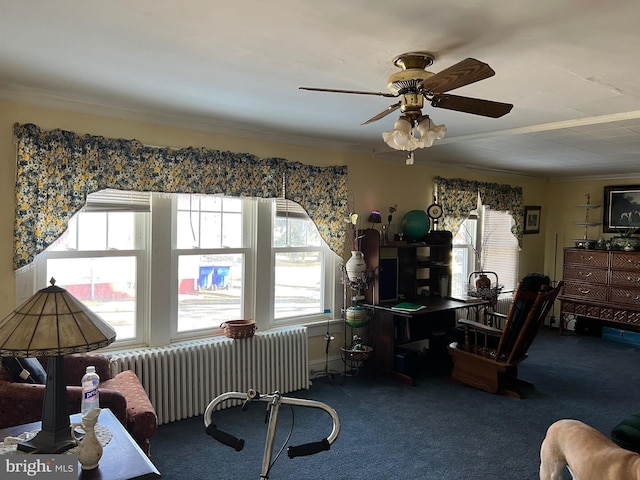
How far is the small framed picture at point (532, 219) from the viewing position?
7.22m

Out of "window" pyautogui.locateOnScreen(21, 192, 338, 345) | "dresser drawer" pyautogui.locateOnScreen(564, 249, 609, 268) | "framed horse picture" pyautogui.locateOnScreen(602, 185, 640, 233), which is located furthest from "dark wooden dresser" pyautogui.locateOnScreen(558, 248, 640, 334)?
"window" pyautogui.locateOnScreen(21, 192, 338, 345)

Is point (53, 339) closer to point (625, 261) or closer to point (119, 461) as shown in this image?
point (119, 461)

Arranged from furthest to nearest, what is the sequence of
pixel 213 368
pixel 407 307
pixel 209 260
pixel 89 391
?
pixel 407 307, pixel 209 260, pixel 213 368, pixel 89 391

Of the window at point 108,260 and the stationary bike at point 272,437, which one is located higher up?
the window at point 108,260

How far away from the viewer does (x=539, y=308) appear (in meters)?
3.97

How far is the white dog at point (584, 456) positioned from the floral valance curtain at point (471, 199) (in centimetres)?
384

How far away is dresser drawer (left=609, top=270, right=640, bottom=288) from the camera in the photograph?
605 centimetres

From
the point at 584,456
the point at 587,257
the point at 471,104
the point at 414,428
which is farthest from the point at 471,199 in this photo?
the point at 584,456

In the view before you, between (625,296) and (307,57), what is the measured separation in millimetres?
5919

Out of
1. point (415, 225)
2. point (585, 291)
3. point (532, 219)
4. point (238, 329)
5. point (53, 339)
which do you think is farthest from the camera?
point (532, 219)

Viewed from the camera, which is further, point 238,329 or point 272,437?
point 238,329

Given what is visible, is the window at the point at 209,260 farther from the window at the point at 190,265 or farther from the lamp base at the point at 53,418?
the lamp base at the point at 53,418

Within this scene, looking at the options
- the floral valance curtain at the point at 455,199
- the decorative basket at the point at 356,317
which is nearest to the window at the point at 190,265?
the decorative basket at the point at 356,317

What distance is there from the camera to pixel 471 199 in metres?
6.20
